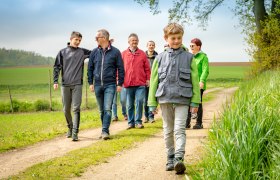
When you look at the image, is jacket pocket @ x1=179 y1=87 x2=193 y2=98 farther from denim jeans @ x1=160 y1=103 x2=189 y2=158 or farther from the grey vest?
denim jeans @ x1=160 y1=103 x2=189 y2=158

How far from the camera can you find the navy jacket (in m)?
9.66

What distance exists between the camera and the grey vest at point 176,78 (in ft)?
20.5

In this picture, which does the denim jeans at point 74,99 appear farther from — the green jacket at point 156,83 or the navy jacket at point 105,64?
the green jacket at point 156,83

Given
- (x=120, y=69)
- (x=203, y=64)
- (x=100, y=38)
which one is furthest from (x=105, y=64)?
(x=203, y=64)

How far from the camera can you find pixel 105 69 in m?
9.65

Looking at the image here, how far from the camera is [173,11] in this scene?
3397 centimetres

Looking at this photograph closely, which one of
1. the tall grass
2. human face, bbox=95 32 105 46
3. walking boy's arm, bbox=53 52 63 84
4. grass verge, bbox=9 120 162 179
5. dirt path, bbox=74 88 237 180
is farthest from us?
walking boy's arm, bbox=53 52 63 84

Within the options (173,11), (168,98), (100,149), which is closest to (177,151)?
(168,98)

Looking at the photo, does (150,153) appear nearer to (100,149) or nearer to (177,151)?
(100,149)

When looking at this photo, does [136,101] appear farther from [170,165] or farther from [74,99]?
[170,165]

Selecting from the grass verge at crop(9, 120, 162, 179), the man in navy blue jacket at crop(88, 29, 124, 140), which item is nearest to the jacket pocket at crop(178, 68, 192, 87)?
the grass verge at crop(9, 120, 162, 179)

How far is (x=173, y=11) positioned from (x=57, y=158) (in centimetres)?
2734

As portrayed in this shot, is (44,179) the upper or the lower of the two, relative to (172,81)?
lower

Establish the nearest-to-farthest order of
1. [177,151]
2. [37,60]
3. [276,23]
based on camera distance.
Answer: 1. [177,151]
2. [276,23]
3. [37,60]
